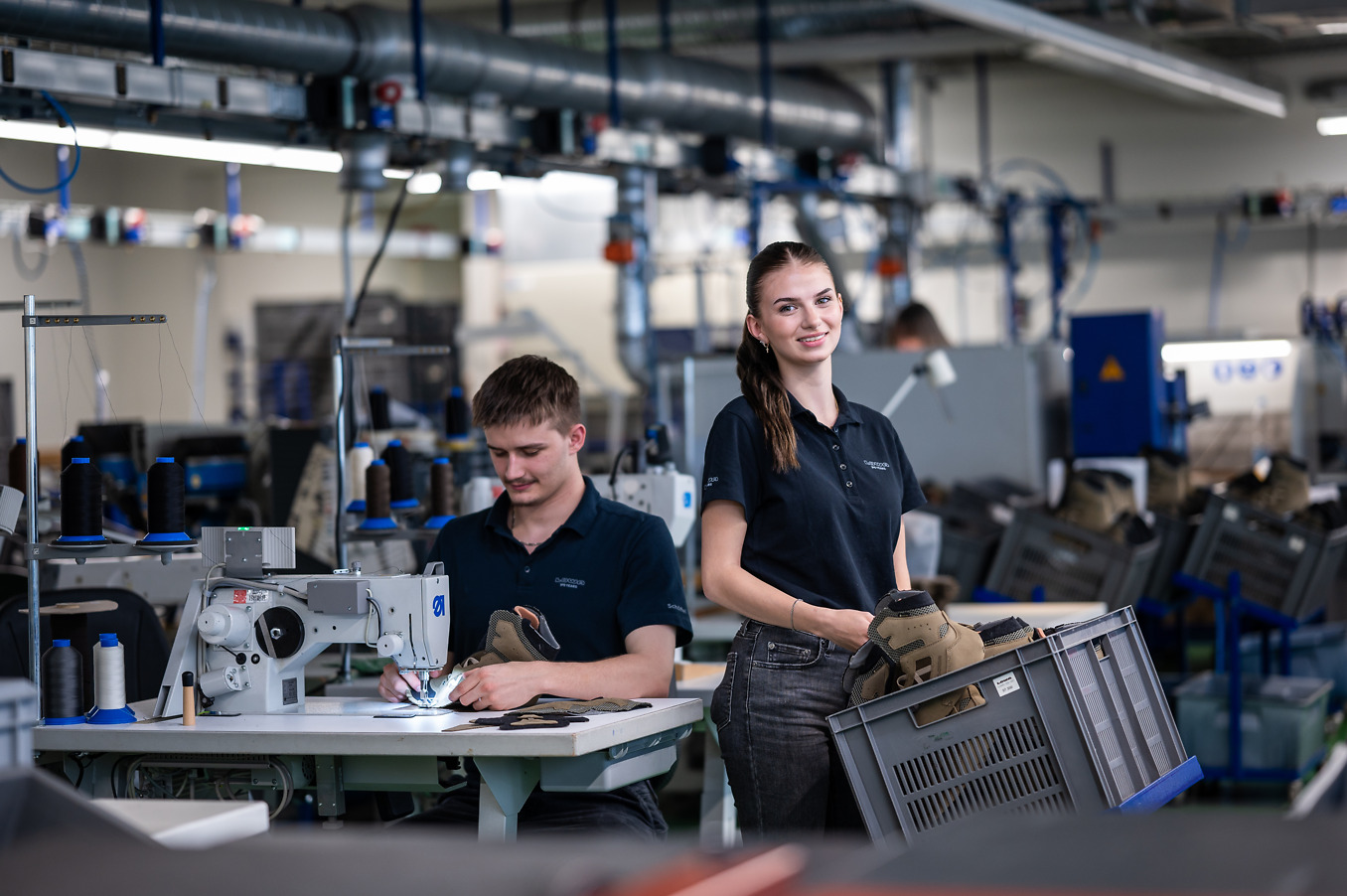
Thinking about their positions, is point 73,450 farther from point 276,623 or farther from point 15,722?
point 15,722

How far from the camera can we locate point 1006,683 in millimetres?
2055

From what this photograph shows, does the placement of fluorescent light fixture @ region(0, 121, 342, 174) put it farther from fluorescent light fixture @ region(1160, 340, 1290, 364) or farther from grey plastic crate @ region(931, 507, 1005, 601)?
fluorescent light fixture @ region(1160, 340, 1290, 364)

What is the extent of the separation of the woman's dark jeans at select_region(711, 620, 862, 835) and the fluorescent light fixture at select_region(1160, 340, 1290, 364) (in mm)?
6940

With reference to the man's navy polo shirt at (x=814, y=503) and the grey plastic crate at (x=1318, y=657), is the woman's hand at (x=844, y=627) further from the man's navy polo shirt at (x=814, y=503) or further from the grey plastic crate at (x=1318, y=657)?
the grey plastic crate at (x=1318, y=657)

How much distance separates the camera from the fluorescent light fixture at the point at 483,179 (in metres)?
5.71

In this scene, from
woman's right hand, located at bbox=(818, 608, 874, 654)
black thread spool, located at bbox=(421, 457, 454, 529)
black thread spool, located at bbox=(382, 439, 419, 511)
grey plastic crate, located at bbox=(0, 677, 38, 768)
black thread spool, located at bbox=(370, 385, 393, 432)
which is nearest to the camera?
grey plastic crate, located at bbox=(0, 677, 38, 768)

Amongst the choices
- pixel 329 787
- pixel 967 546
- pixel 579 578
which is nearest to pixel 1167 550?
pixel 967 546

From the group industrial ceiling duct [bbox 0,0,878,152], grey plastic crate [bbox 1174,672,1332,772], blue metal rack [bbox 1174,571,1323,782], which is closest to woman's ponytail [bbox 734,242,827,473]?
industrial ceiling duct [bbox 0,0,878,152]

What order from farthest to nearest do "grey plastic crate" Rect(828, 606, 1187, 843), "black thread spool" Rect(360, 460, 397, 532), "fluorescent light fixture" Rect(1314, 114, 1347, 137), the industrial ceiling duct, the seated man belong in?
1. "fluorescent light fixture" Rect(1314, 114, 1347, 137)
2. the industrial ceiling duct
3. "black thread spool" Rect(360, 460, 397, 532)
4. the seated man
5. "grey plastic crate" Rect(828, 606, 1187, 843)

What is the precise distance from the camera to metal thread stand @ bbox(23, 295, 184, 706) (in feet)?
8.20

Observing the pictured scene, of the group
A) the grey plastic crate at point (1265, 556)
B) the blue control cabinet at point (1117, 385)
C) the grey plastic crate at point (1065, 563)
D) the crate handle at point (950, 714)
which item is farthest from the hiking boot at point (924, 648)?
the blue control cabinet at point (1117, 385)

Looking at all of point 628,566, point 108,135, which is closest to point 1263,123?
point 108,135

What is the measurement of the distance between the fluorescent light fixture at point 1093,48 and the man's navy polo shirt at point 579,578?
3359mm

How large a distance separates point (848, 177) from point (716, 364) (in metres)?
2.99
